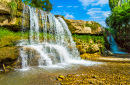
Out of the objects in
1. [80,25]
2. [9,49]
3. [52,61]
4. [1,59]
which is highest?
[80,25]

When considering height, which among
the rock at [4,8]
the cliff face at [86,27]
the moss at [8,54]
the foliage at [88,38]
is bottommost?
the moss at [8,54]

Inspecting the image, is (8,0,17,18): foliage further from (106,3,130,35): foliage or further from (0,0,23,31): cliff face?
(106,3,130,35): foliage

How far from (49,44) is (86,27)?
659cm

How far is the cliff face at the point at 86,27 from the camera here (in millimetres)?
14766

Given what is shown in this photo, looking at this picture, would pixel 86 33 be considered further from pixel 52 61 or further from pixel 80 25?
pixel 52 61

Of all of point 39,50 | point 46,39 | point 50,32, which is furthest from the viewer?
point 50,32

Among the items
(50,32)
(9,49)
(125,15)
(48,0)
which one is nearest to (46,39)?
(50,32)

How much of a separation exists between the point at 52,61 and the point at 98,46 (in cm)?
770

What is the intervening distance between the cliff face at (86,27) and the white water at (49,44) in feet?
5.65

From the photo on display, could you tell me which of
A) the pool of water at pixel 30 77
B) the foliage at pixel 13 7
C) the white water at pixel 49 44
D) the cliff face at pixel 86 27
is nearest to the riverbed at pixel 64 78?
the pool of water at pixel 30 77

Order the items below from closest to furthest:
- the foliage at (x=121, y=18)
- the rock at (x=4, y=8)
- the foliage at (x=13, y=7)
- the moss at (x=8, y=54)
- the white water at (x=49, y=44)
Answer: the moss at (x=8, y=54) → the white water at (x=49, y=44) → the rock at (x=4, y=8) → the foliage at (x=13, y=7) → the foliage at (x=121, y=18)

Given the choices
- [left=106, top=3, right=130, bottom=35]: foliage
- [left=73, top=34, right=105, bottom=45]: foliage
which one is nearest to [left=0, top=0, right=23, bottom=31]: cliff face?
[left=73, top=34, right=105, bottom=45]: foliage

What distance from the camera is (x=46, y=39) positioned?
38.1 ft

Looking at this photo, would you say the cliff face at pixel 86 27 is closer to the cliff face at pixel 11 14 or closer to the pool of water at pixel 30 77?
the cliff face at pixel 11 14
